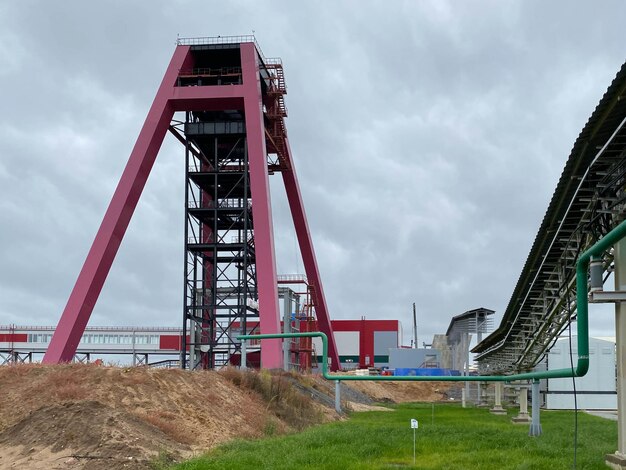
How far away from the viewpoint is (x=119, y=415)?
45.5 ft

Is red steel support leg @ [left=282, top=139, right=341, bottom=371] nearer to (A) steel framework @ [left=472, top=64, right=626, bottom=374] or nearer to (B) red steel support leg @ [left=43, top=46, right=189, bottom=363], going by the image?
(B) red steel support leg @ [left=43, top=46, right=189, bottom=363]

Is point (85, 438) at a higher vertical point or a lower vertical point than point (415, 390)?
higher

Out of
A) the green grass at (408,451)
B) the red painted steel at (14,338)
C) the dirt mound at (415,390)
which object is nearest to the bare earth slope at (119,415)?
the green grass at (408,451)

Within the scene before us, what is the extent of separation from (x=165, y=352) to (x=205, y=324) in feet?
83.9

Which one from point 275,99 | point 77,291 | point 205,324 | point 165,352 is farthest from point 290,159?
point 165,352

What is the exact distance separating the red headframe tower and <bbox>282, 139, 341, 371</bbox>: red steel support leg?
0.19 metres

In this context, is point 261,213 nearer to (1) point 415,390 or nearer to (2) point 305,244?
(2) point 305,244

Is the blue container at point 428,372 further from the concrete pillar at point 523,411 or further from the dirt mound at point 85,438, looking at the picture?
the dirt mound at point 85,438

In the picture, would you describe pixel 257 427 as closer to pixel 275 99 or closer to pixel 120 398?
pixel 120 398

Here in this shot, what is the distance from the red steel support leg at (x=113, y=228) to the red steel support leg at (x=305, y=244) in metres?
11.2

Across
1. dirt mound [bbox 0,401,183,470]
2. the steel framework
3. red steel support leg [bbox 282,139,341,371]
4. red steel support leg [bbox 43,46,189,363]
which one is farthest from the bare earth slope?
red steel support leg [bbox 282,139,341,371]

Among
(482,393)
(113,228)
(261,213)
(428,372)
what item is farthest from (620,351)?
(428,372)

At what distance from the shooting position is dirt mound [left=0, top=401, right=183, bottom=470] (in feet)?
39.6

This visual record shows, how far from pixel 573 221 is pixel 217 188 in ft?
91.4
